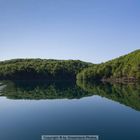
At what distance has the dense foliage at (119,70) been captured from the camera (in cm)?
12875

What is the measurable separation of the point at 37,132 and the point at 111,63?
12266 centimetres

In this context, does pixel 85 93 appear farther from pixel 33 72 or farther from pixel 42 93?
pixel 33 72

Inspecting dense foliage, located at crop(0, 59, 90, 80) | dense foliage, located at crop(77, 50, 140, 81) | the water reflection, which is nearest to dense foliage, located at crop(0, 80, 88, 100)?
the water reflection

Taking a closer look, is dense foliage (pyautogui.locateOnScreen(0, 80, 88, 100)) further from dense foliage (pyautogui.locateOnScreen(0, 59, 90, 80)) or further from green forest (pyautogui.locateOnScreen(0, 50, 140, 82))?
dense foliage (pyautogui.locateOnScreen(0, 59, 90, 80))

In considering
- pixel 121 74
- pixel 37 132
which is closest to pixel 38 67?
pixel 121 74

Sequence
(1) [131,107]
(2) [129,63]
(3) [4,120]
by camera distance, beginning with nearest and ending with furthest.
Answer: (3) [4,120], (1) [131,107], (2) [129,63]

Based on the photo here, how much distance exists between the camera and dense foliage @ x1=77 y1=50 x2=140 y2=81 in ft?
422

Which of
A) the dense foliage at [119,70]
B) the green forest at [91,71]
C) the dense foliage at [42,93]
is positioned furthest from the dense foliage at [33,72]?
the dense foliage at [42,93]

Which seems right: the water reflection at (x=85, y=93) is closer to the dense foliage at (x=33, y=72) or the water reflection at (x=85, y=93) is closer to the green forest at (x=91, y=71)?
the green forest at (x=91, y=71)

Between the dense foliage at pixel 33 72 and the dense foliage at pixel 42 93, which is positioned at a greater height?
the dense foliage at pixel 33 72

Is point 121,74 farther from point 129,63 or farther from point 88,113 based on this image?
point 88,113

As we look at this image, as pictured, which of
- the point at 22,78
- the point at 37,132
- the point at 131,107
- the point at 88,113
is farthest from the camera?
the point at 22,78

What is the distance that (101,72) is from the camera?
492 feet

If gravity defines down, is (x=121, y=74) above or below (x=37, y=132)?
above
